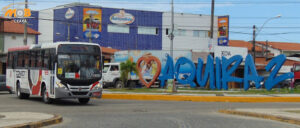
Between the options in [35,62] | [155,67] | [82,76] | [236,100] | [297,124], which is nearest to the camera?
[297,124]

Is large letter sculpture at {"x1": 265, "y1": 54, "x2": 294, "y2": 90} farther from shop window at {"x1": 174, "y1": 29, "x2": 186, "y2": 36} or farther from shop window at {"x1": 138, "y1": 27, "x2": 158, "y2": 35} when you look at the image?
shop window at {"x1": 174, "y1": 29, "x2": 186, "y2": 36}

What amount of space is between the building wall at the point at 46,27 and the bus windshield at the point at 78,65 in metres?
53.3

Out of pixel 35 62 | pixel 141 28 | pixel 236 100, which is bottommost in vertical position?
pixel 236 100

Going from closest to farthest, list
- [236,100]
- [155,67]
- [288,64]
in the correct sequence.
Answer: [236,100]
[155,67]
[288,64]

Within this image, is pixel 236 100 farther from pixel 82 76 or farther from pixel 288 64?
pixel 288 64

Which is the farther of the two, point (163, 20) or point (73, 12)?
point (163, 20)

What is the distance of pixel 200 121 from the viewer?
13484mm

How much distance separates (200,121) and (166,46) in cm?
6295

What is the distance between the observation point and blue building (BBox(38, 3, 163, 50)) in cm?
6819

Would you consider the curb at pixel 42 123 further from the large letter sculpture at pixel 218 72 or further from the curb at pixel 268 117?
the large letter sculpture at pixel 218 72

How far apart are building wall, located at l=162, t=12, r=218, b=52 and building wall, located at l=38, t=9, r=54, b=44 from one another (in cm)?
1858

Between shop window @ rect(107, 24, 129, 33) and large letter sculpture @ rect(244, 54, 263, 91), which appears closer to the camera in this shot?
large letter sculpture @ rect(244, 54, 263, 91)

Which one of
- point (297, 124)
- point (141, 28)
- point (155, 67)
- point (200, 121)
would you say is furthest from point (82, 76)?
point (141, 28)

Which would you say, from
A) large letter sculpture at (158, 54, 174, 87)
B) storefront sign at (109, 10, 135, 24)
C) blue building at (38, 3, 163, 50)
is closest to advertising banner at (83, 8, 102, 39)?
blue building at (38, 3, 163, 50)
